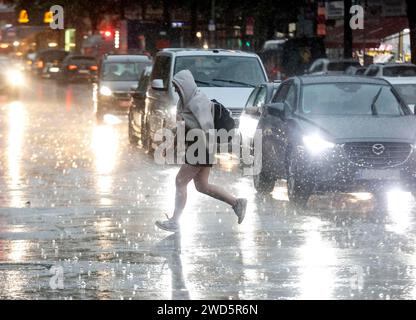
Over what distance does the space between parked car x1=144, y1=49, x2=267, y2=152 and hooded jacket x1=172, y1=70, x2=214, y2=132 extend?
9105 millimetres

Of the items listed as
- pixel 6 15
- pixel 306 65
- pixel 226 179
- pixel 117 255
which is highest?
pixel 117 255

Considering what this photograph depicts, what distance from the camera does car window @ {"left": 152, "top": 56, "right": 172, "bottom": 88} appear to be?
955 inches

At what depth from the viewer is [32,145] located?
26.3 m

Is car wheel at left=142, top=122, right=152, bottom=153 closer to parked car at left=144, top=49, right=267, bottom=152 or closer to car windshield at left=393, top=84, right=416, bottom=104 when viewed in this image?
parked car at left=144, top=49, right=267, bottom=152

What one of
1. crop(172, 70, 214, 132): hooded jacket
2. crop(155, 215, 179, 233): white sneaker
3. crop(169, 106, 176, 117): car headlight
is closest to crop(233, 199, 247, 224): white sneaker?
crop(155, 215, 179, 233): white sneaker

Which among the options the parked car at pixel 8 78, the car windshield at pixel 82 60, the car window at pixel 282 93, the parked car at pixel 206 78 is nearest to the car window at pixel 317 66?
the parked car at pixel 8 78

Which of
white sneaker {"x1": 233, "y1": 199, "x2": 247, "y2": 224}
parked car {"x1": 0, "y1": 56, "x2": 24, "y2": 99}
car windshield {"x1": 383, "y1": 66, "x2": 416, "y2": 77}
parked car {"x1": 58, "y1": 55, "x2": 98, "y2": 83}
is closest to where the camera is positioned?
white sneaker {"x1": 233, "y1": 199, "x2": 247, "y2": 224}

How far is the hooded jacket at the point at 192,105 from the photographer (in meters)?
13.9

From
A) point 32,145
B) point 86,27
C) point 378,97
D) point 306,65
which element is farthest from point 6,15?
point 378,97

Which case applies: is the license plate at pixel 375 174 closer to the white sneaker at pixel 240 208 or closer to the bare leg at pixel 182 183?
the white sneaker at pixel 240 208

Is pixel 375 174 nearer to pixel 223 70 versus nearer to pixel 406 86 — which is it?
pixel 223 70

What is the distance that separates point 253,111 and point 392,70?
18326 mm
